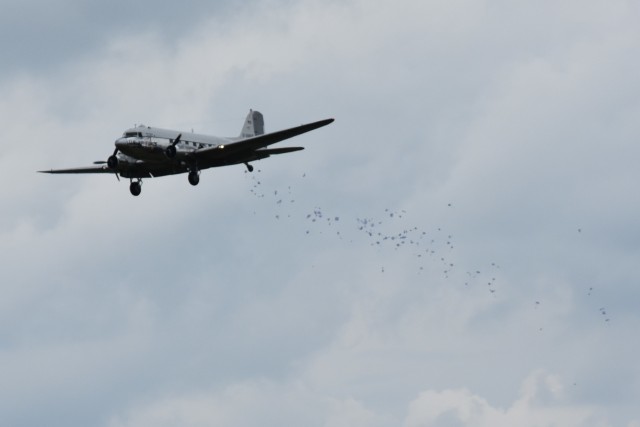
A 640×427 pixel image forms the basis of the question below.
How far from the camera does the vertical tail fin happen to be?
406ft

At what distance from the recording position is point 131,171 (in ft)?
358

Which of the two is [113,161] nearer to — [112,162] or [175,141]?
[112,162]

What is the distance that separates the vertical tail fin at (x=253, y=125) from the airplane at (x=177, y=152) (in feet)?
35.0

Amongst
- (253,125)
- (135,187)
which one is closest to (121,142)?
(135,187)

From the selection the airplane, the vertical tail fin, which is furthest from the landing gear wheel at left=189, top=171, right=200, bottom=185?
the vertical tail fin

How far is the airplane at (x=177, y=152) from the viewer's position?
107125 mm

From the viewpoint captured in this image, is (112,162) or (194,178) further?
(194,178)

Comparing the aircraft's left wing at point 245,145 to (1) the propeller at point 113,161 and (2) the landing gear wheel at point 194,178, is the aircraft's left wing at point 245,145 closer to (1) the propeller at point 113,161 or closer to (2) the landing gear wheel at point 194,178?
(2) the landing gear wheel at point 194,178

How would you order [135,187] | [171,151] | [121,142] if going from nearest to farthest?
[121,142] < [171,151] < [135,187]

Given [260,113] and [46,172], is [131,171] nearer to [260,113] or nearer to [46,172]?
[46,172]

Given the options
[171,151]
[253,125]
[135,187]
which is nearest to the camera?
[171,151]

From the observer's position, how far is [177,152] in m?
108

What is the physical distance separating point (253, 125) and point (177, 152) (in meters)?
16.6

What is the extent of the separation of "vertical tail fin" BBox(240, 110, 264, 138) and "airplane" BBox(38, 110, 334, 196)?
10.7 metres
